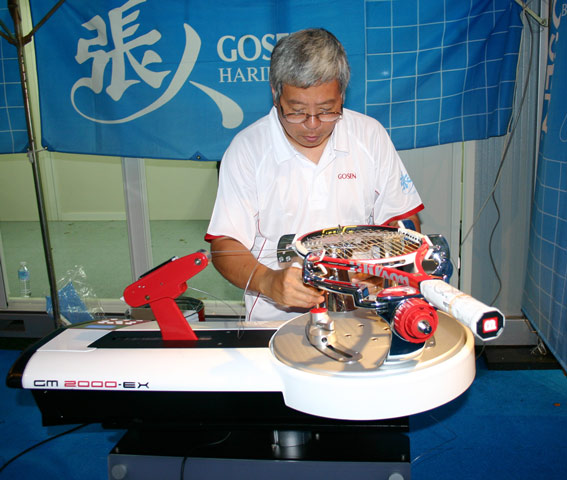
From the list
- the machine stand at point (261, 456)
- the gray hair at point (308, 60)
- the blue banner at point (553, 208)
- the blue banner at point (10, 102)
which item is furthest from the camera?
the blue banner at point (10, 102)

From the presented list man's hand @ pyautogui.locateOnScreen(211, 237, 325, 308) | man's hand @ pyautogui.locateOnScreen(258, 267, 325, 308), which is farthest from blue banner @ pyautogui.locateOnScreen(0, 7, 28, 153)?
man's hand @ pyautogui.locateOnScreen(258, 267, 325, 308)

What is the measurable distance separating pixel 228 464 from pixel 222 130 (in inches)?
79.0

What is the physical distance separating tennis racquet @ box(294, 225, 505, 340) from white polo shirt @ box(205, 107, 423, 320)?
462 millimetres

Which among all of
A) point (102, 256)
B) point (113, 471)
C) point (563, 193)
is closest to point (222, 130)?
point (563, 193)

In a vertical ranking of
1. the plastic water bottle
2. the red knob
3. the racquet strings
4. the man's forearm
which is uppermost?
the racquet strings

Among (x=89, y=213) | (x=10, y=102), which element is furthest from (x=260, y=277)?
(x=89, y=213)

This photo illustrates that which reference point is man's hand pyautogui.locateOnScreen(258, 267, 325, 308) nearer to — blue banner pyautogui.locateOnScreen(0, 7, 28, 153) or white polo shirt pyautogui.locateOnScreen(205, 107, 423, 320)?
white polo shirt pyautogui.locateOnScreen(205, 107, 423, 320)

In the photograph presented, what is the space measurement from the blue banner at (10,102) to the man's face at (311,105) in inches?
86.4

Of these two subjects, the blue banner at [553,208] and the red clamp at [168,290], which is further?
the blue banner at [553,208]

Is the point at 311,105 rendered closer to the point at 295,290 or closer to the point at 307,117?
the point at 307,117

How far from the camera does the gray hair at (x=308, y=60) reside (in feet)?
4.48

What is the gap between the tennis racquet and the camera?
74cm

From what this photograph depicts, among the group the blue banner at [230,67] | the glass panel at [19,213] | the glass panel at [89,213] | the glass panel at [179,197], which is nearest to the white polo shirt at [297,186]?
the blue banner at [230,67]

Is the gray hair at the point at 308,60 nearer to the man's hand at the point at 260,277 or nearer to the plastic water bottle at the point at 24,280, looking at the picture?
the man's hand at the point at 260,277
